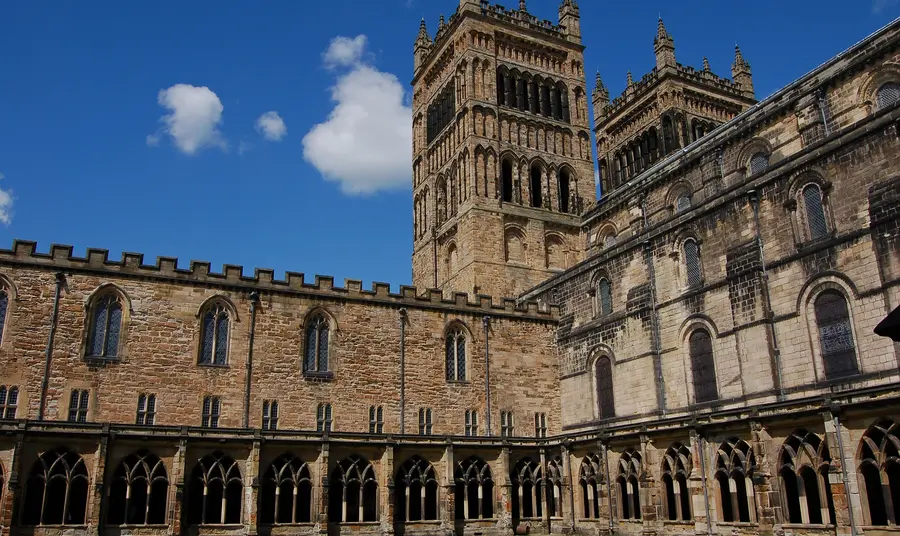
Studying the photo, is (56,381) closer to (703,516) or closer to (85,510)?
(85,510)

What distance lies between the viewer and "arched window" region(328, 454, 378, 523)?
97.1 feet

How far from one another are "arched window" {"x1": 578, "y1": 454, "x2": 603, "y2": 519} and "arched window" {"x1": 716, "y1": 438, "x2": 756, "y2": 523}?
6.29 meters

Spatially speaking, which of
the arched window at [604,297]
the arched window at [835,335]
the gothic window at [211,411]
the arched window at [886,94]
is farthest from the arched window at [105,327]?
the arched window at [886,94]

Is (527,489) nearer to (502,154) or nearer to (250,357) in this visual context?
(250,357)

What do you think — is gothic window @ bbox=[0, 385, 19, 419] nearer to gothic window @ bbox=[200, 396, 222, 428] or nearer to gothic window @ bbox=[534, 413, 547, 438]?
gothic window @ bbox=[200, 396, 222, 428]

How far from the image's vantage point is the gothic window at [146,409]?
99.6 feet

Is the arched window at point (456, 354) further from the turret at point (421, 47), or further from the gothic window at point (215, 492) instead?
the turret at point (421, 47)

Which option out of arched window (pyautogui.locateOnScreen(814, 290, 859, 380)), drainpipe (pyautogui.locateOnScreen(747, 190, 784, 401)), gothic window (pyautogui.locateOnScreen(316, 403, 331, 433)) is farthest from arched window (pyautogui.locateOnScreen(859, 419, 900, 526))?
gothic window (pyautogui.locateOnScreen(316, 403, 331, 433))

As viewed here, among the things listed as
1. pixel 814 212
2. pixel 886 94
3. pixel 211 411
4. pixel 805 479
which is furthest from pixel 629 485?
pixel 886 94

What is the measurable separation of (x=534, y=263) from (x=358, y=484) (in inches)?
983

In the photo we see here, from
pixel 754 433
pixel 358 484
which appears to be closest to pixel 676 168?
pixel 754 433

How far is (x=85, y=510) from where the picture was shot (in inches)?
1027

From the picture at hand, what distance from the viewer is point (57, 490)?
26016 millimetres

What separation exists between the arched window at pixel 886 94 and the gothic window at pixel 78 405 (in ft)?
110
